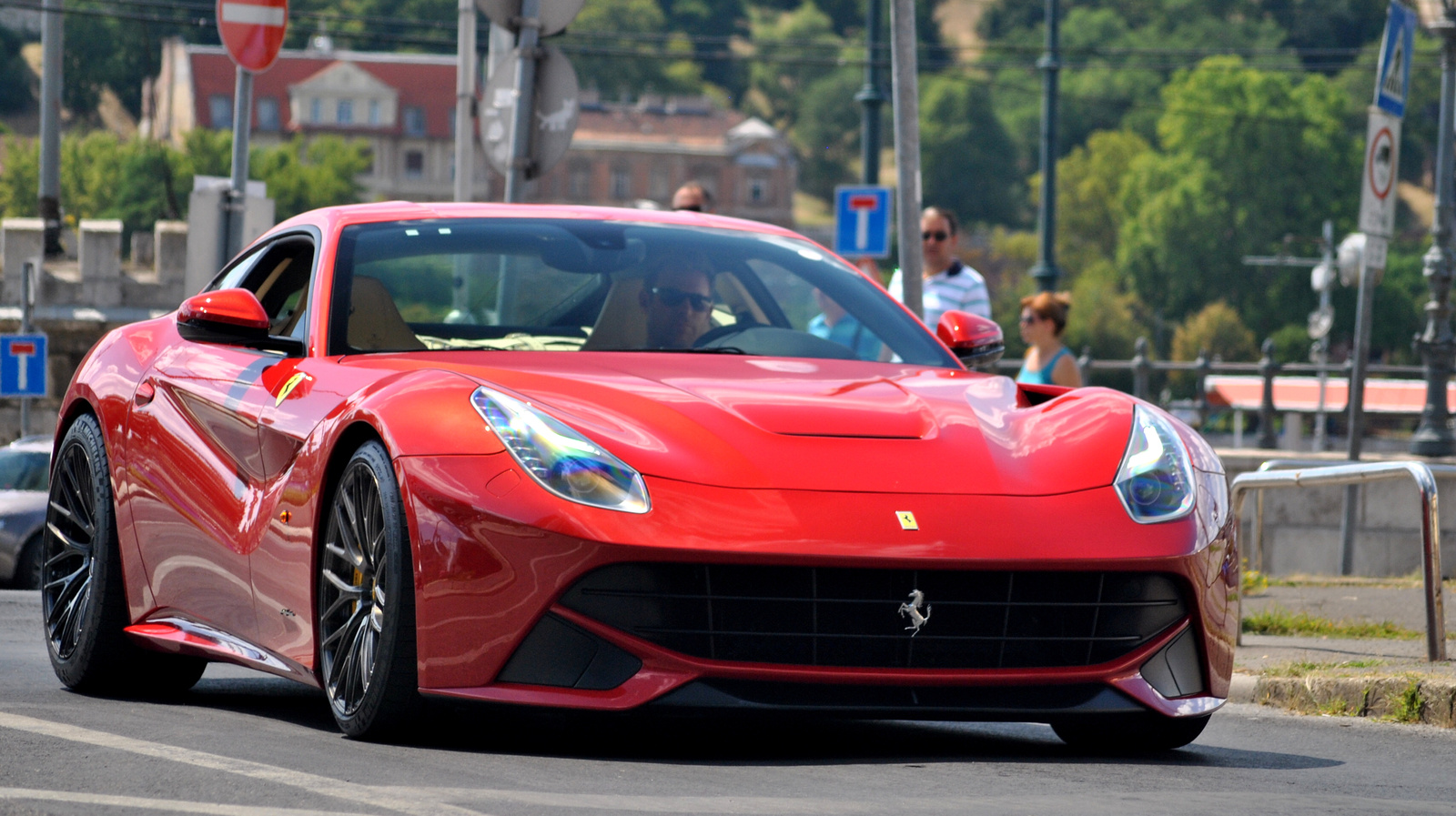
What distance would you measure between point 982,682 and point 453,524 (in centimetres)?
109

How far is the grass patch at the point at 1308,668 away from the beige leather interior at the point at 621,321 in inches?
102

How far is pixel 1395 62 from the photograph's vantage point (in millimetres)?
11320

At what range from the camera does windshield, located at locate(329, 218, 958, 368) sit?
550 cm

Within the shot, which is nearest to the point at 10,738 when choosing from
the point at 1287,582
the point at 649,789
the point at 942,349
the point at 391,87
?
the point at 649,789

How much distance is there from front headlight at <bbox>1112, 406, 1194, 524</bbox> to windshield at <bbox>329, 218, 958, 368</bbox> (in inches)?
37.7

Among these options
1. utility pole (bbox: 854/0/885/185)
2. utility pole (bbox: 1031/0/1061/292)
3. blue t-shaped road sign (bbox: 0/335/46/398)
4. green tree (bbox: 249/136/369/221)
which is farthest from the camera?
green tree (bbox: 249/136/369/221)

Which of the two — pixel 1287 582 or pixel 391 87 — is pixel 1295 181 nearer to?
pixel 391 87

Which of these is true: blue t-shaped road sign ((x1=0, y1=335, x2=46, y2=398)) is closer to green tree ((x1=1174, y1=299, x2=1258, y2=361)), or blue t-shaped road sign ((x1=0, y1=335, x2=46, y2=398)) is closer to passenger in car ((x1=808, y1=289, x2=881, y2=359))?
passenger in car ((x1=808, y1=289, x2=881, y2=359))

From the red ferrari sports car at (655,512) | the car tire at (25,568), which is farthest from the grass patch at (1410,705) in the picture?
the car tire at (25,568)

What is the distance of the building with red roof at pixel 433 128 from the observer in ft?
468

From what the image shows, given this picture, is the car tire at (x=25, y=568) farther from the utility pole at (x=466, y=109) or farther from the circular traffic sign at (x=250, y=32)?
the circular traffic sign at (x=250, y=32)

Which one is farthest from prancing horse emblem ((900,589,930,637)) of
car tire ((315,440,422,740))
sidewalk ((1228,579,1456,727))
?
sidewalk ((1228,579,1456,727))

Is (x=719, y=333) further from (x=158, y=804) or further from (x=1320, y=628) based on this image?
(x=1320, y=628)

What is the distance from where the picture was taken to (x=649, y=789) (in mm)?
3961
